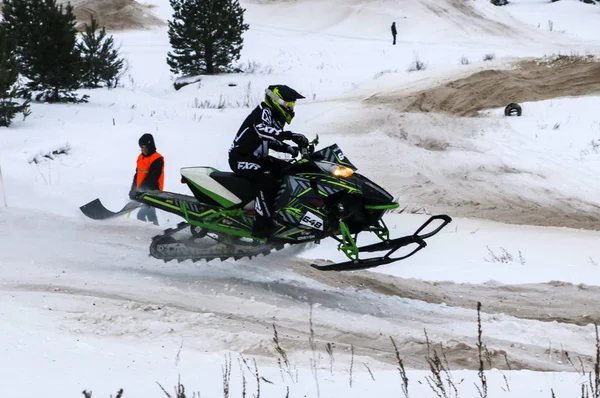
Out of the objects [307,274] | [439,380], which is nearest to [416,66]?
[307,274]

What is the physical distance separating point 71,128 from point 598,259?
404 inches

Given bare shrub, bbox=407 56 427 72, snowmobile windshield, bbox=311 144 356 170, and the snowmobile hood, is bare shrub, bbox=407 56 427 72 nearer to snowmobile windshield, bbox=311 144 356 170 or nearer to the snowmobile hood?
the snowmobile hood

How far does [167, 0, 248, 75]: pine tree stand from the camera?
25094 mm

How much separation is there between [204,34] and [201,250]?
1884 centimetres

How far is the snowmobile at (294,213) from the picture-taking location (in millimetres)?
7078

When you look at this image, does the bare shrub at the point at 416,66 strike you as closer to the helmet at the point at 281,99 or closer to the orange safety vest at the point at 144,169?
the orange safety vest at the point at 144,169

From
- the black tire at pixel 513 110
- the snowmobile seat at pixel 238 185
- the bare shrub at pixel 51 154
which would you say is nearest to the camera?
the snowmobile seat at pixel 238 185

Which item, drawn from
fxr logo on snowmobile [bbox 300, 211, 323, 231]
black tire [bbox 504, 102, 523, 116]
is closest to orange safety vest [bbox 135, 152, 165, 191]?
fxr logo on snowmobile [bbox 300, 211, 323, 231]

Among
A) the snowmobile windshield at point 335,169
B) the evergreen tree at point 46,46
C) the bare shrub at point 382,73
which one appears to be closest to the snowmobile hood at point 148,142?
the snowmobile windshield at point 335,169

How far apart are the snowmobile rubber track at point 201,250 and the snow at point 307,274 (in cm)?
26

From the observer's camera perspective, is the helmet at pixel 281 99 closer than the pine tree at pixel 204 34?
Yes

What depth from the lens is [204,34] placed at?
25.6 m

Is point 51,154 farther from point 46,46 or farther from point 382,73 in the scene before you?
point 382,73

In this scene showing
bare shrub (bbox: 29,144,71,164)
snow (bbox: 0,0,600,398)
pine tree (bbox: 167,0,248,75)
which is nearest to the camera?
snow (bbox: 0,0,600,398)
